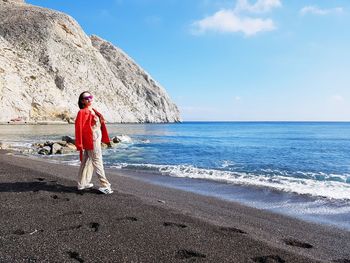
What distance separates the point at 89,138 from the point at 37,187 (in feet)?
6.83

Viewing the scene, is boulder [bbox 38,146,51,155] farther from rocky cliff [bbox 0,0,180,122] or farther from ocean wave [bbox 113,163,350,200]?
rocky cliff [bbox 0,0,180,122]

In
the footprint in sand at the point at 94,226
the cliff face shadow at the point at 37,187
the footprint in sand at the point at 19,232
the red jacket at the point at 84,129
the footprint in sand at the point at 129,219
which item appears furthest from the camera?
the cliff face shadow at the point at 37,187

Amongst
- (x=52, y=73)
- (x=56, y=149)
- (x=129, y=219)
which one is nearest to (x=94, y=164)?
(x=129, y=219)

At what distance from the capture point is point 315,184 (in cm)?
1514

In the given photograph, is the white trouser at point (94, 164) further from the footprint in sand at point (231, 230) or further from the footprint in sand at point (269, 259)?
the footprint in sand at point (269, 259)

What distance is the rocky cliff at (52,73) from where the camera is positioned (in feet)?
287

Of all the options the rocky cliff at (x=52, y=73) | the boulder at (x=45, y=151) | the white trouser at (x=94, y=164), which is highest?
the rocky cliff at (x=52, y=73)

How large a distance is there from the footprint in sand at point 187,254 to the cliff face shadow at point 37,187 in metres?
4.79

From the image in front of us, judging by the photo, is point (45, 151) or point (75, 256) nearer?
point (75, 256)

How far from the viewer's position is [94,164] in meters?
9.45

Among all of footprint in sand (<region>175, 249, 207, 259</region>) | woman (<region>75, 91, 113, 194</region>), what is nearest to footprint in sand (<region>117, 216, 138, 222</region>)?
footprint in sand (<region>175, 249, 207, 259</region>)

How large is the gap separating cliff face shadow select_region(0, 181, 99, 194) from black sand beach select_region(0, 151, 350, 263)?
25 mm

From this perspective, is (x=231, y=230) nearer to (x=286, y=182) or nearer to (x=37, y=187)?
(x=37, y=187)

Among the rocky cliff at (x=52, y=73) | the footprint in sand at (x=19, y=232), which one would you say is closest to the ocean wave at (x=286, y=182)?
the footprint in sand at (x=19, y=232)
